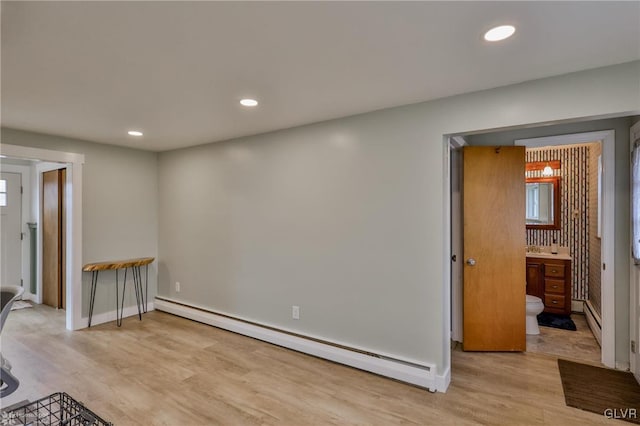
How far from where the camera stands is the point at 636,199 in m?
2.57

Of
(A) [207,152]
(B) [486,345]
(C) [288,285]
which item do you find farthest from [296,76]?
(B) [486,345]

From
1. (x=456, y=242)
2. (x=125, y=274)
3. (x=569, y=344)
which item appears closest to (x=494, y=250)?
(x=456, y=242)

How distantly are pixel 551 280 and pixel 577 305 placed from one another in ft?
1.80

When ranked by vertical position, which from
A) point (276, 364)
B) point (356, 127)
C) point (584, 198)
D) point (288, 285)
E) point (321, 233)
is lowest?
point (276, 364)

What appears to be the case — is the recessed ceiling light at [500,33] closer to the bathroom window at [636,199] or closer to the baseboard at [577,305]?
the bathroom window at [636,199]

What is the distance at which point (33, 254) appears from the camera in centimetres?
537

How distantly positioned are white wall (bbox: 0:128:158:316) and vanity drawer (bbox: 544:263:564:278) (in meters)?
5.46

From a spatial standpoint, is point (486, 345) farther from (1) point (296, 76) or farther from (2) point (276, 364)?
(1) point (296, 76)

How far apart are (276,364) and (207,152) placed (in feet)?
8.82

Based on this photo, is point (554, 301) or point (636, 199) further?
point (554, 301)

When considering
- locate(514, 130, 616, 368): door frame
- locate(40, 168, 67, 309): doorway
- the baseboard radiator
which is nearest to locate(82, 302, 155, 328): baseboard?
locate(40, 168, 67, 309): doorway

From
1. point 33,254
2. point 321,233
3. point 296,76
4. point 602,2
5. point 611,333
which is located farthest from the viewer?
point 33,254

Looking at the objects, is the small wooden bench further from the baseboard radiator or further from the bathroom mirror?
the bathroom mirror

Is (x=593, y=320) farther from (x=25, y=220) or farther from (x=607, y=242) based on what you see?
(x=25, y=220)
